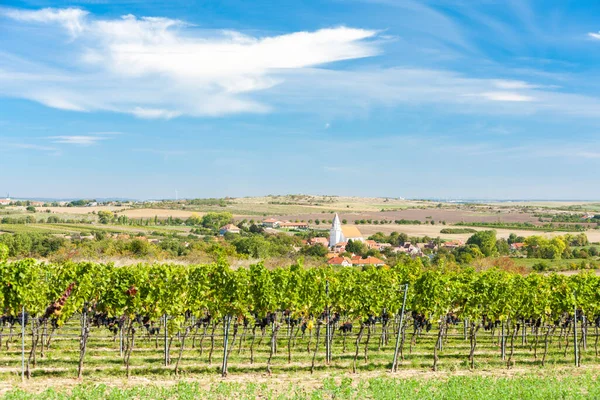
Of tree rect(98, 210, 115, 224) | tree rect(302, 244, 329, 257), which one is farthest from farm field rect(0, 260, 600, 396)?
tree rect(98, 210, 115, 224)

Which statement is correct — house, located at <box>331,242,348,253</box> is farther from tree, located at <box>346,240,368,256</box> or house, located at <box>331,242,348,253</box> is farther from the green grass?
the green grass

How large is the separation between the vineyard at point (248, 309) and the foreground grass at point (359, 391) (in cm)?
209

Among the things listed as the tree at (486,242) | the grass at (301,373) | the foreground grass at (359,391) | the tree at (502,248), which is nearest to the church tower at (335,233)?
the tree at (486,242)

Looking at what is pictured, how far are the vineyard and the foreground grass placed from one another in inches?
82.2

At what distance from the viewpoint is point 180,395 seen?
11312 millimetres

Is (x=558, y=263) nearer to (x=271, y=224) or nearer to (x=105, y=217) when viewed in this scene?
(x=271, y=224)

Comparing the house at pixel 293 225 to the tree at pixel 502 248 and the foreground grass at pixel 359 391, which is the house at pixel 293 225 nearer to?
the tree at pixel 502 248

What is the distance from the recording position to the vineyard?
50.0 ft

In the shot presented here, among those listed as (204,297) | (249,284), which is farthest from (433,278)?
(204,297)

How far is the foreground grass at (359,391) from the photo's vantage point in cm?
1135

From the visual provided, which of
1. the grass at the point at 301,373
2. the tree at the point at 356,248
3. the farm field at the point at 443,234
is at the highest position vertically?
the grass at the point at 301,373

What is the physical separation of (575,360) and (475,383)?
616cm

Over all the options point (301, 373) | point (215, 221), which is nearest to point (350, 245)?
point (215, 221)

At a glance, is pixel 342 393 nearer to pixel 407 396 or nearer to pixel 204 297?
pixel 407 396
